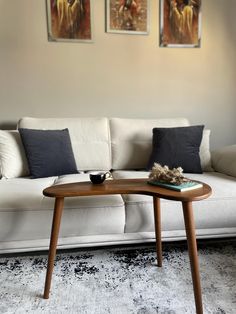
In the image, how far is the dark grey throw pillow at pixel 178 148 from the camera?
2.07 metres

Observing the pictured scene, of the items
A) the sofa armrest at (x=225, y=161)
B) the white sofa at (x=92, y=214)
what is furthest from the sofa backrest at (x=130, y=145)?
the sofa armrest at (x=225, y=161)

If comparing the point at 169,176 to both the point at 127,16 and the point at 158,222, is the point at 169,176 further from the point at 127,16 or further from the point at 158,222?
the point at 127,16

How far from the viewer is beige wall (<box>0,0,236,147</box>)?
2.41 metres

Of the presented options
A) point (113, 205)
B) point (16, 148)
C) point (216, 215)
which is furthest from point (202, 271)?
point (16, 148)

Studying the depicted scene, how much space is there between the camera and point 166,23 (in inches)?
101

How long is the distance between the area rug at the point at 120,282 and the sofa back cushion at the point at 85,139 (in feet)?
2.32

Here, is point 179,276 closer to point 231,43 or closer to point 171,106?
point 171,106

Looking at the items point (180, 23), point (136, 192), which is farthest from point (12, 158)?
point (180, 23)

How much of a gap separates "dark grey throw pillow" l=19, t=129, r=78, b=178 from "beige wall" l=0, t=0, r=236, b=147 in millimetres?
564

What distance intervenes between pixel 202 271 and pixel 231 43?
86.3 inches

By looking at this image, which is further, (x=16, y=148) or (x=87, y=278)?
(x=16, y=148)

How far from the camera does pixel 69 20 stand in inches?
95.5

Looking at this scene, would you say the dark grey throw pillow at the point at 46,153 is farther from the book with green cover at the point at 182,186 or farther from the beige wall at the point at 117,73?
the book with green cover at the point at 182,186

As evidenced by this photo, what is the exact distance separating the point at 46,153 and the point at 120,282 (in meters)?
1.01
